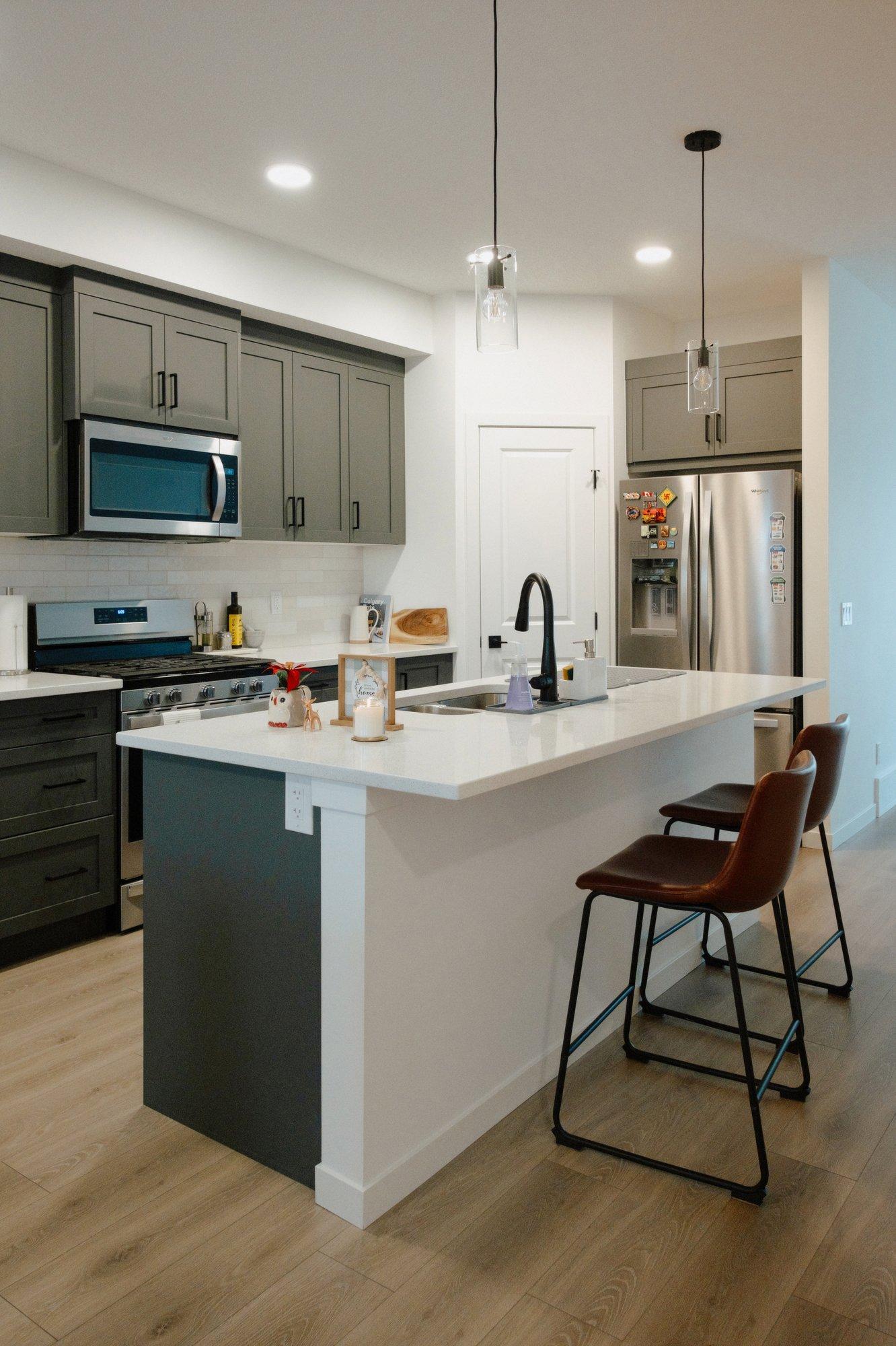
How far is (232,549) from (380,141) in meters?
2.06

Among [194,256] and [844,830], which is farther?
[844,830]

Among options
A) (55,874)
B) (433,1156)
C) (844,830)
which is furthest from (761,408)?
(433,1156)

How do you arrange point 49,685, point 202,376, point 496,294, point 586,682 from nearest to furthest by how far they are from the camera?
point 496,294, point 586,682, point 49,685, point 202,376

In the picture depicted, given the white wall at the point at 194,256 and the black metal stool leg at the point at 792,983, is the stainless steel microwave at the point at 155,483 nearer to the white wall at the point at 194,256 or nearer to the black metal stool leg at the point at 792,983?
the white wall at the point at 194,256

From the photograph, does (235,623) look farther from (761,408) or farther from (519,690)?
(761,408)

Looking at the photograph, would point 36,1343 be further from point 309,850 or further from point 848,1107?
point 848,1107

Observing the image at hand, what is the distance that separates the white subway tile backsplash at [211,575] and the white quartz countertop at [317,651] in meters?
0.06

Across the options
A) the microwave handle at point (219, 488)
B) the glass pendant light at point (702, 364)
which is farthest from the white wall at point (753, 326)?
the microwave handle at point (219, 488)

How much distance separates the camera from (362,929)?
194 centimetres

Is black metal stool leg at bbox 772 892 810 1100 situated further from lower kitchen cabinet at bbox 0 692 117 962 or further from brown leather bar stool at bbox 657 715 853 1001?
lower kitchen cabinet at bbox 0 692 117 962

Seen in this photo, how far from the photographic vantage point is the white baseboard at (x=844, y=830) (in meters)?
4.89

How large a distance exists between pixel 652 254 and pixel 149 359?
2.31m

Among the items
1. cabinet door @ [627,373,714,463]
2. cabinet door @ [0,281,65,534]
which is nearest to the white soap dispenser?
cabinet door @ [0,281,65,534]

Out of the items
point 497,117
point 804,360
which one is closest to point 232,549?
point 497,117
